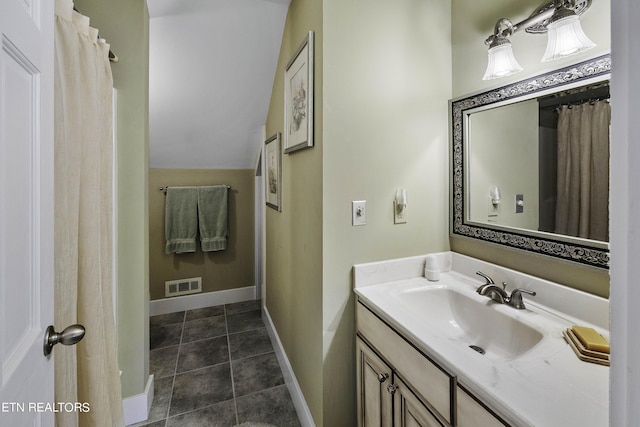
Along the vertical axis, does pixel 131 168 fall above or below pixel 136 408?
above

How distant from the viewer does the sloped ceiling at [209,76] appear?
6.06ft

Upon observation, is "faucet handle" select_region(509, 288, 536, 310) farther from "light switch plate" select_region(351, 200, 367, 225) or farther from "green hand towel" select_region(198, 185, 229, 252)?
"green hand towel" select_region(198, 185, 229, 252)

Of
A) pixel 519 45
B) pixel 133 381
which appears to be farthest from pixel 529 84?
pixel 133 381

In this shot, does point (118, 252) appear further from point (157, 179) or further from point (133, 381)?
point (157, 179)

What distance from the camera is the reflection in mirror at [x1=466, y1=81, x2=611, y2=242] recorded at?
977 millimetres

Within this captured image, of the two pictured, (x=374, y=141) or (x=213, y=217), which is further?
(x=213, y=217)

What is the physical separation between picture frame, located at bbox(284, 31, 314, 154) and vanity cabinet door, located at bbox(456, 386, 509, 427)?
1107 mm

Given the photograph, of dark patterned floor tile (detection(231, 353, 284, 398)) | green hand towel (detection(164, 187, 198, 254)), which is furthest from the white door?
green hand towel (detection(164, 187, 198, 254))

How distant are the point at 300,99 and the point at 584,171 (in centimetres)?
124

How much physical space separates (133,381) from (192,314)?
1.35 m

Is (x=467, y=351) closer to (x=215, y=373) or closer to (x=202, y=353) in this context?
(x=215, y=373)

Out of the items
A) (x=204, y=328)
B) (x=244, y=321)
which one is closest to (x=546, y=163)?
(x=244, y=321)

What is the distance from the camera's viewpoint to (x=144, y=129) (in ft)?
5.39

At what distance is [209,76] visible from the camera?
2.21 m
